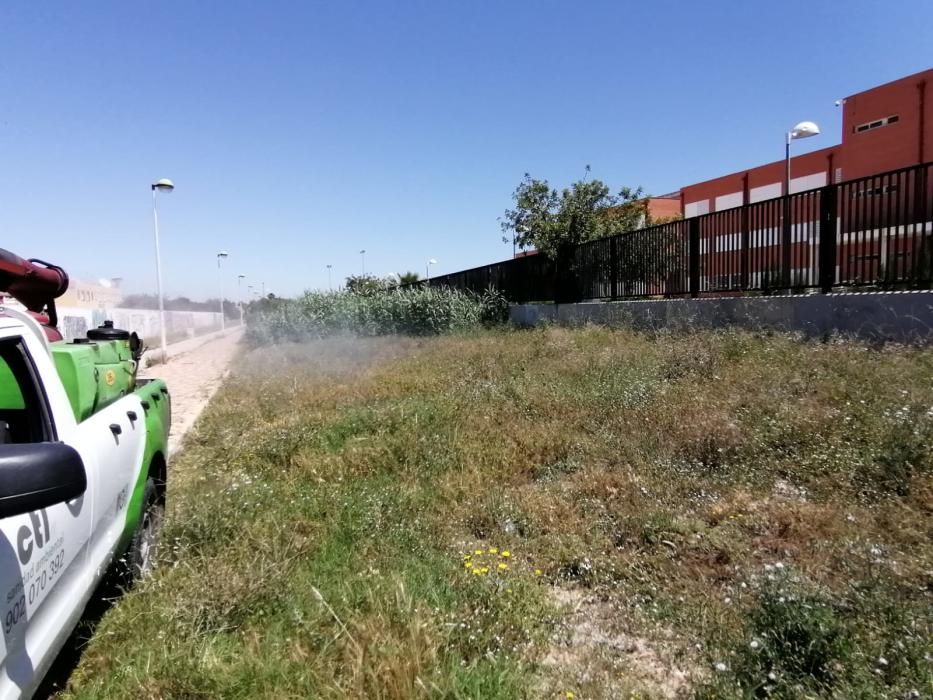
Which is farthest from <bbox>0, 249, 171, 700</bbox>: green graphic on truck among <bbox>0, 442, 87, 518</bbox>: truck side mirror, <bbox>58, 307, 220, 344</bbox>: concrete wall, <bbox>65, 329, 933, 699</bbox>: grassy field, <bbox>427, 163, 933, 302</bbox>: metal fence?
<bbox>427, 163, 933, 302</bbox>: metal fence

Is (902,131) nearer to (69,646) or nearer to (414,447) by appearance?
(414,447)

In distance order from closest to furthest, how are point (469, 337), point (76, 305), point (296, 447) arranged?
point (296, 447) < point (469, 337) < point (76, 305)

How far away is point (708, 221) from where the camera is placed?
9.32m

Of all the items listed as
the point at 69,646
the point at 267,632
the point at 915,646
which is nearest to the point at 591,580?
the point at 915,646

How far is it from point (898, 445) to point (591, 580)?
2266mm

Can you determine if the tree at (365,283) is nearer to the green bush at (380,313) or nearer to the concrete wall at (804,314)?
the green bush at (380,313)

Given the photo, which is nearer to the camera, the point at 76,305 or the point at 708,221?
the point at 708,221

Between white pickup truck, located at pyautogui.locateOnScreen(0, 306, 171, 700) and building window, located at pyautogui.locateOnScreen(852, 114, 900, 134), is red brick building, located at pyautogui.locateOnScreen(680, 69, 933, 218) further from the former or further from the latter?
white pickup truck, located at pyautogui.locateOnScreen(0, 306, 171, 700)

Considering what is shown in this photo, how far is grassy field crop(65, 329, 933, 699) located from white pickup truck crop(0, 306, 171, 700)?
442 millimetres

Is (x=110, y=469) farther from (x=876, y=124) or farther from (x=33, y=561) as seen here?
(x=876, y=124)

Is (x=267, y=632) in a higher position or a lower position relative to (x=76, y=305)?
lower

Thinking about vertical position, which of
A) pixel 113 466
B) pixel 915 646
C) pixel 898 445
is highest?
pixel 113 466

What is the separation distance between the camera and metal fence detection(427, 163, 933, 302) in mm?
6387

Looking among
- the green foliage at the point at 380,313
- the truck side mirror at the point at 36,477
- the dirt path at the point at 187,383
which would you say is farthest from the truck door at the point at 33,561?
the green foliage at the point at 380,313
